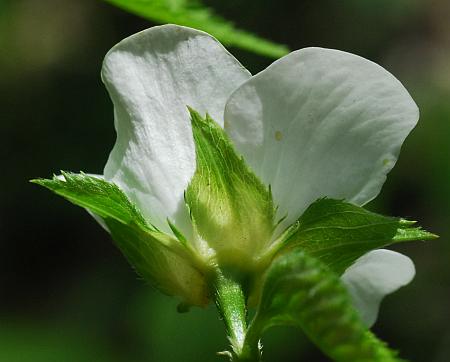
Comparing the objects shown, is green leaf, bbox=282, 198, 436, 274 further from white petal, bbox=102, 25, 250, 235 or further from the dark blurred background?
the dark blurred background

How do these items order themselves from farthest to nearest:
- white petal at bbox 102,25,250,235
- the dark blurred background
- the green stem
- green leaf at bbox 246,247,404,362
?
the dark blurred background
white petal at bbox 102,25,250,235
the green stem
green leaf at bbox 246,247,404,362

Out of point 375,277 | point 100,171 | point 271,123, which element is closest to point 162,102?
point 271,123

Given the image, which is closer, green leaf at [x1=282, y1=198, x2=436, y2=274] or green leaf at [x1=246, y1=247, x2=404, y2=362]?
green leaf at [x1=246, y1=247, x2=404, y2=362]

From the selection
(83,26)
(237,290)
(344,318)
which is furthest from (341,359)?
(83,26)

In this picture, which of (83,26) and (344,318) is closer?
(344,318)

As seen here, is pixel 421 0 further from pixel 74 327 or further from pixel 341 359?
pixel 341 359

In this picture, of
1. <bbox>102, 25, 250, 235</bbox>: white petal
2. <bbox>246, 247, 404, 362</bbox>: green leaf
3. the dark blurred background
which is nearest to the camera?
<bbox>246, 247, 404, 362</bbox>: green leaf

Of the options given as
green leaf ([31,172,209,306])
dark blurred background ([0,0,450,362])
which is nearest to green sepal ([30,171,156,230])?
green leaf ([31,172,209,306])
